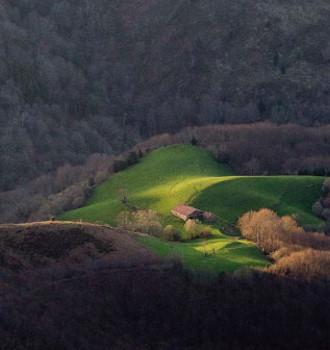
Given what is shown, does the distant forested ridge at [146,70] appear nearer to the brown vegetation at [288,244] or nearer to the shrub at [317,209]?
the shrub at [317,209]

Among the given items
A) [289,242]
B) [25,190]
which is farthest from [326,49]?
[289,242]

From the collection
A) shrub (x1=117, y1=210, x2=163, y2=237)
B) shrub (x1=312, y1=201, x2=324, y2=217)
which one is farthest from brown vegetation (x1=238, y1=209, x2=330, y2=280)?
shrub (x1=117, y1=210, x2=163, y2=237)

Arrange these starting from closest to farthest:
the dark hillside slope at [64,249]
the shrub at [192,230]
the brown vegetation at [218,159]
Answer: the dark hillside slope at [64,249], the shrub at [192,230], the brown vegetation at [218,159]

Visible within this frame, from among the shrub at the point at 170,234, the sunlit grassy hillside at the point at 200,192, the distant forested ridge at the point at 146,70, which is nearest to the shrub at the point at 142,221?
the shrub at the point at 170,234

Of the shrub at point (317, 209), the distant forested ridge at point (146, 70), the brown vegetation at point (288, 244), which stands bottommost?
the shrub at point (317, 209)

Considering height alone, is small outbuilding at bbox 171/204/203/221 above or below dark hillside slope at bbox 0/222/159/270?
below

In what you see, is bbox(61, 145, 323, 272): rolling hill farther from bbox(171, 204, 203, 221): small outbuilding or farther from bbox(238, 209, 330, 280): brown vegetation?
bbox(238, 209, 330, 280): brown vegetation

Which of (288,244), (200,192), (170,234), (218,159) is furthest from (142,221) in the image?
(218,159)

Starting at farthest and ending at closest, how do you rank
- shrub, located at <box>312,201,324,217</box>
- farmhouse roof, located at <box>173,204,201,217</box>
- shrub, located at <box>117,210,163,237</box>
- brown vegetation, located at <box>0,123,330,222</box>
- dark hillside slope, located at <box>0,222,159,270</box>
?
1. brown vegetation, located at <box>0,123,330,222</box>
2. shrub, located at <box>312,201,324,217</box>
3. farmhouse roof, located at <box>173,204,201,217</box>
4. shrub, located at <box>117,210,163,237</box>
5. dark hillside slope, located at <box>0,222,159,270</box>
